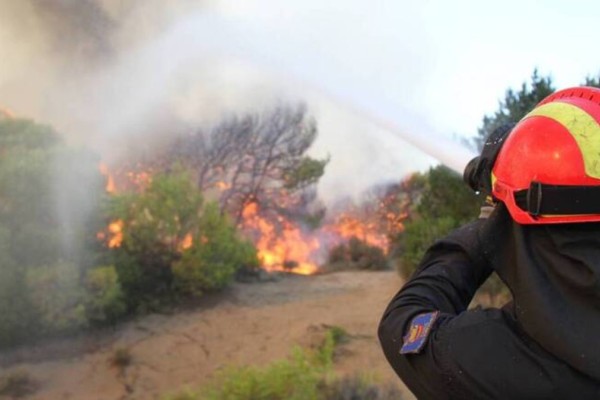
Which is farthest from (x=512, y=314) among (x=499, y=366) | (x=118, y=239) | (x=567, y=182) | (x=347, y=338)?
(x=118, y=239)

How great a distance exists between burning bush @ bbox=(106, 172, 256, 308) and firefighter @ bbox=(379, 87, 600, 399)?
29.5 feet

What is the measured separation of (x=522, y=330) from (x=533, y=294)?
0.31ft

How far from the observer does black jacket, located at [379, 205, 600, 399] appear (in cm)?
108

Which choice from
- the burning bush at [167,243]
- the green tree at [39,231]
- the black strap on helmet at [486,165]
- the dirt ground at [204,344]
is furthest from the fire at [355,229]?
the black strap on helmet at [486,165]

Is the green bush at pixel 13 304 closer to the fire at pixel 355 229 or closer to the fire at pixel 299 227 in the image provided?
the fire at pixel 299 227

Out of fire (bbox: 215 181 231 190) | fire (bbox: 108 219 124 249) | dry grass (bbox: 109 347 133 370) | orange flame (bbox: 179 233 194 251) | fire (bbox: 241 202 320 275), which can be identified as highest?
fire (bbox: 215 181 231 190)

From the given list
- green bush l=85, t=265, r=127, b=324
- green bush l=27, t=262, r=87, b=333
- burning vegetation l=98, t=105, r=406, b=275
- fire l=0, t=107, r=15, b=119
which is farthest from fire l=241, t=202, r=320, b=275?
green bush l=27, t=262, r=87, b=333

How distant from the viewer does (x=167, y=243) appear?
10.5 meters

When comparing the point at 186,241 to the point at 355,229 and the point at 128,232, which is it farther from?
the point at 355,229

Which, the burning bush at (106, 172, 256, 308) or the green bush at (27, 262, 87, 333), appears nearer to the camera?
the green bush at (27, 262, 87, 333)

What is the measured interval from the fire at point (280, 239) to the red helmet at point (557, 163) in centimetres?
1486

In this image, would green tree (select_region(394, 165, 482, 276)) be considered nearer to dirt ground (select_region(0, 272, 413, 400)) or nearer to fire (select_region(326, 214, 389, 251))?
dirt ground (select_region(0, 272, 413, 400))

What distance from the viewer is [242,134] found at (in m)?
16.8

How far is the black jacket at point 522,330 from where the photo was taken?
108 cm
